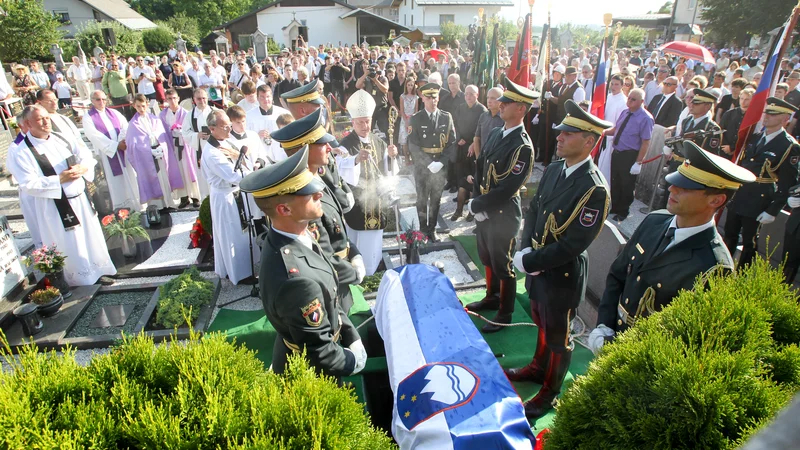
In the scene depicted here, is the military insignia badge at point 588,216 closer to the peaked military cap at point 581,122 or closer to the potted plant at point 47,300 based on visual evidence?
the peaked military cap at point 581,122

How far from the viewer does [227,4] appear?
62.6 meters

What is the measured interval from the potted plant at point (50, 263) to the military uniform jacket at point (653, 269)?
5994mm

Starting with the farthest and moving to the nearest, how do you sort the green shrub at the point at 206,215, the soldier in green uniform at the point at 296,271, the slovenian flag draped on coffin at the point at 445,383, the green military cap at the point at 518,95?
the green shrub at the point at 206,215 < the green military cap at the point at 518,95 < the soldier in green uniform at the point at 296,271 < the slovenian flag draped on coffin at the point at 445,383

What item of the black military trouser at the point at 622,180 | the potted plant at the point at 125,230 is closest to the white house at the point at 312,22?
the black military trouser at the point at 622,180

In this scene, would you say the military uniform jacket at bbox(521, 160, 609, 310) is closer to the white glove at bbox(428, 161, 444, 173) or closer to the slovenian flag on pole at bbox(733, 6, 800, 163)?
the white glove at bbox(428, 161, 444, 173)

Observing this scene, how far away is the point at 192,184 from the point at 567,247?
296 inches

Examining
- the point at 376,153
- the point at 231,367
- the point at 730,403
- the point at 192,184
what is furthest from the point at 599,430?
the point at 192,184

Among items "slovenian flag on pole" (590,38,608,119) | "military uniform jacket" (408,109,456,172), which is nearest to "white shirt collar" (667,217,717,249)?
"military uniform jacket" (408,109,456,172)

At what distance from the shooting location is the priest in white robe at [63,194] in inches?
207

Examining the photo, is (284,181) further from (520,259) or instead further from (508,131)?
(508,131)

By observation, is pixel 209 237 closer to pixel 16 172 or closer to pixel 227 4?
pixel 16 172

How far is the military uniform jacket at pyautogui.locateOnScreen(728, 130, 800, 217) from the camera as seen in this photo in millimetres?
5391

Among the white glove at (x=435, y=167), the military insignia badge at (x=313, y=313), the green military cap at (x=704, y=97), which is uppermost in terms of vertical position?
the green military cap at (x=704, y=97)

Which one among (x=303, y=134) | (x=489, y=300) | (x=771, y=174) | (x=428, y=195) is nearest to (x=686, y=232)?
(x=489, y=300)
